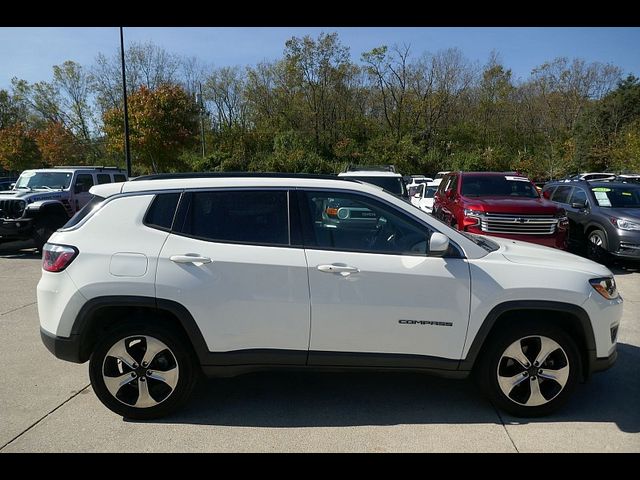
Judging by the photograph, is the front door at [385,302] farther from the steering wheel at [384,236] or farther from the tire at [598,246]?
the tire at [598,246]

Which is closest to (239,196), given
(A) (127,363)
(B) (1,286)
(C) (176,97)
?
(A) (127,363)

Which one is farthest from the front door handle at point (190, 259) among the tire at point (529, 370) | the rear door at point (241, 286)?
the tire at point (529, 370)

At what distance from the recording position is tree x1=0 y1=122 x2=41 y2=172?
32.2 metres

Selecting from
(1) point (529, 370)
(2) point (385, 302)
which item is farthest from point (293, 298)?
(1) point (529, 370)

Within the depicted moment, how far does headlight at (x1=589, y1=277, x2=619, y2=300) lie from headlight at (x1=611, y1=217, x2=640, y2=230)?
589 centimetres

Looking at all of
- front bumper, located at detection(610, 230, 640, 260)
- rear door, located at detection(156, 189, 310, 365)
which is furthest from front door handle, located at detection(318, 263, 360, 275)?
front bumper, located at detection(610, 230, 640, 260)

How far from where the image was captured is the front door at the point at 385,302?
9.98 ft

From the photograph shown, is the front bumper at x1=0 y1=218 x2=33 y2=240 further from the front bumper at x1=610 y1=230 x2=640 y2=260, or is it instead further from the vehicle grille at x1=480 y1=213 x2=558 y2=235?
the front bumper at x1=610 y1=230 x2=640 y2=260

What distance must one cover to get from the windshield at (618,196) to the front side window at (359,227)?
7.81 meters

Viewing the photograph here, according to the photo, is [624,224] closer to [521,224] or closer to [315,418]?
[521,224]

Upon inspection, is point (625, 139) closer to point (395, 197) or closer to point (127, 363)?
point (395, 197)

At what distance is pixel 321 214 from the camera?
3338 mm

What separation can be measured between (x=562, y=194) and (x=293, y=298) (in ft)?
32.4
